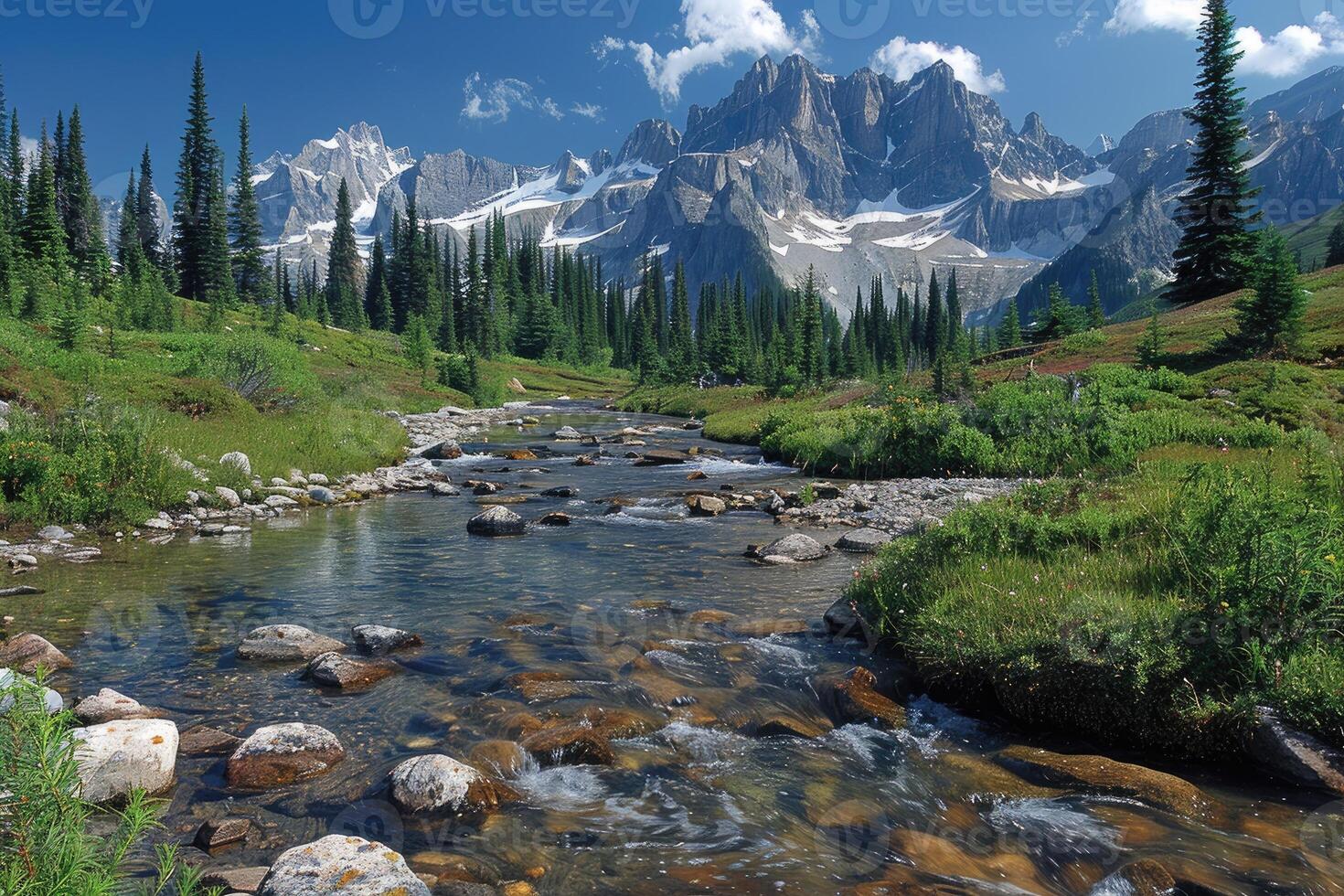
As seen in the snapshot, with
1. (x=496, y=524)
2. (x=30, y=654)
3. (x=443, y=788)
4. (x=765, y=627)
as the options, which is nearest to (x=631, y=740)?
(x=443, y=788)

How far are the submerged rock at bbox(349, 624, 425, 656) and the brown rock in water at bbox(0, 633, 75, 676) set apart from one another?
2.87 meters

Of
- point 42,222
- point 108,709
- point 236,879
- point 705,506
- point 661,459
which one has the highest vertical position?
point 42,222

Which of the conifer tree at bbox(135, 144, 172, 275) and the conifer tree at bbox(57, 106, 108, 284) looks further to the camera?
the conifer tree at bbox(135, 144, 172, 275)

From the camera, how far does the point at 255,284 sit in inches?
3305

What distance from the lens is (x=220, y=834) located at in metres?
4.99

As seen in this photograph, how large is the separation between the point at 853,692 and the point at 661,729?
2052mm

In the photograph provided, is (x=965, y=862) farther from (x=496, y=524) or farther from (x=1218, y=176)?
(x=1218, y=176)

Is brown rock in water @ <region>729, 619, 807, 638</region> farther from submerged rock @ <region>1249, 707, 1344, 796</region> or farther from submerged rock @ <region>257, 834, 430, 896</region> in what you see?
submerged rock @ <region>257, 834, 430, 896</region>

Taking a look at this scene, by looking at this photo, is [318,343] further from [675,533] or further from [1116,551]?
[1116,551]

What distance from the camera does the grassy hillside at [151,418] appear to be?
14086 millimetres

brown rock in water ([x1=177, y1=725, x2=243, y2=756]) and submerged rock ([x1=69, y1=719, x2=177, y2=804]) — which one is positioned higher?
submerged rock ([x1=69, y1=719, x2=177, y2=804])

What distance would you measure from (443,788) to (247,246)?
3774 inches

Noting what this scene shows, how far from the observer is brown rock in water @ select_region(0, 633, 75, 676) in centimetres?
733

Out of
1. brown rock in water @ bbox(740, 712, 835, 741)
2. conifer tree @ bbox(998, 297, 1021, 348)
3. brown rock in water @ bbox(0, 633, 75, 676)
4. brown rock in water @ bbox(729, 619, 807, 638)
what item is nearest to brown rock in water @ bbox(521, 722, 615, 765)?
brown rock in water @ bbox(740, 712, 835, 741)
